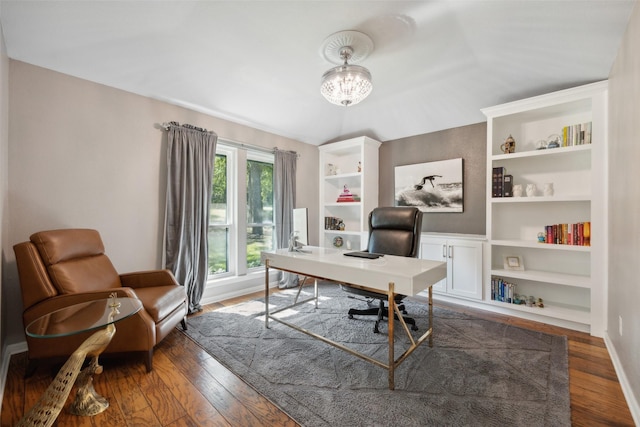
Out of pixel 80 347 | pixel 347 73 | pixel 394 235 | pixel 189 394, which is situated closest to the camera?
pixel 80 347

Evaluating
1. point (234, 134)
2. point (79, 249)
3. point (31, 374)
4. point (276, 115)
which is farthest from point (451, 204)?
point (31, 374)

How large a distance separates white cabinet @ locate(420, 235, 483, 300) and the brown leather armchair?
289 cm

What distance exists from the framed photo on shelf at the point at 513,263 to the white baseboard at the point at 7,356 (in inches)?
168

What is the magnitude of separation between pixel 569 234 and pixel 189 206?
394 cm

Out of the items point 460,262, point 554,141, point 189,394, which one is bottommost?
point 189,394

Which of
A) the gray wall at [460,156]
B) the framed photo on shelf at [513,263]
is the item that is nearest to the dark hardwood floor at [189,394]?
the framed photo on shelf at [513,263]

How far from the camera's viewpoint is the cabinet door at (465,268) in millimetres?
3141

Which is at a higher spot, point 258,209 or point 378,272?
point 258,209

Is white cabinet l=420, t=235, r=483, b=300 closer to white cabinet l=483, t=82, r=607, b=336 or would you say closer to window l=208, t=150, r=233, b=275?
white cabinet l=483, t=82, r=607, b=336

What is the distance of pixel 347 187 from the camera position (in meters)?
4.80

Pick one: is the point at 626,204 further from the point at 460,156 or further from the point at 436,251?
the point at 460,156

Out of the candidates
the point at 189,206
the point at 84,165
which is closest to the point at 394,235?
the point at 189,206

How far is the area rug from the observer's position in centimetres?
155

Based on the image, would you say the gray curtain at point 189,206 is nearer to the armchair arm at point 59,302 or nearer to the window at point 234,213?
the window at point 234,213
